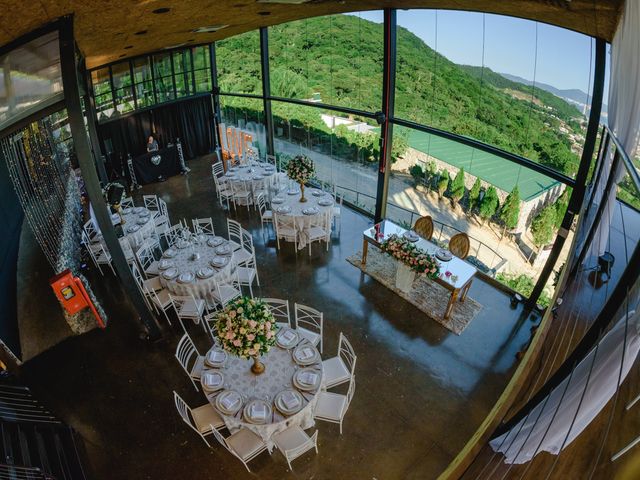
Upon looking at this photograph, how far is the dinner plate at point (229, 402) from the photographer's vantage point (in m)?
4.30

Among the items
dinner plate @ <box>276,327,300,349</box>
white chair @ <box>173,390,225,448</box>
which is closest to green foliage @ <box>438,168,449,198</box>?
dinner plate @ <box>276,327,300,349</box>

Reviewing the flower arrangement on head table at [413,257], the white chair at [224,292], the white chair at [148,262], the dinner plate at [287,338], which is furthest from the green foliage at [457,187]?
the white chair at [148,262]

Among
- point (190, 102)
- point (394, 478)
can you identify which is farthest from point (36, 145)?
point (394, 478)

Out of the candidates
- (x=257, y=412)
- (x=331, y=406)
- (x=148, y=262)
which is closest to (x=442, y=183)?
(x=331, y=406)

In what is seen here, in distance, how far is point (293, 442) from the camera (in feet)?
14.2

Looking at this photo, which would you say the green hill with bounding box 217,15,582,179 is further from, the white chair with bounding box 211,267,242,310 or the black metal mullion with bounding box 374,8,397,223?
the white chair with bounding box 211,267,242,310

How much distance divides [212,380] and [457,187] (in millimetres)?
7118

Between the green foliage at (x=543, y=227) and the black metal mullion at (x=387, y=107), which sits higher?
the black metal mullion at (x=387, y=107)

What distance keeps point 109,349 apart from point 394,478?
5.03m

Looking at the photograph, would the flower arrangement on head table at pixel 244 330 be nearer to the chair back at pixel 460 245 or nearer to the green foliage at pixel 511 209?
the chair back at pixel 460 245

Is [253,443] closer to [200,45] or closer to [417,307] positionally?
[417,307]

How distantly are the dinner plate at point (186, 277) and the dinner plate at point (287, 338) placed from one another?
224 cm

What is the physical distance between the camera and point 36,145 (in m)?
7.89

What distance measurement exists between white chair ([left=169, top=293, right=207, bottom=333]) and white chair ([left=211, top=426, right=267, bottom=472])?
231cm
